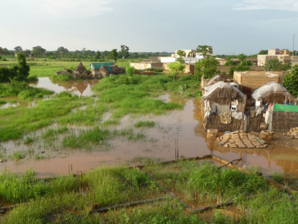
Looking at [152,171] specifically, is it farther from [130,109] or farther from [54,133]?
[130,109]

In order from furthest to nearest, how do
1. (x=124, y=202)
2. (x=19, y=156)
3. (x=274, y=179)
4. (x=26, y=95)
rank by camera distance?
1. (x=26, y=95)
2. (x=19, y=156)
3. (x=274, y=179)
4. (x=124, y=202)

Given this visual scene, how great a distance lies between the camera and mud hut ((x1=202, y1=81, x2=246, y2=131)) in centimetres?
988

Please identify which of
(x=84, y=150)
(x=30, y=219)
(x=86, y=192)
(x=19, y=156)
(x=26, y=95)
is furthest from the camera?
(x=26, y=95)

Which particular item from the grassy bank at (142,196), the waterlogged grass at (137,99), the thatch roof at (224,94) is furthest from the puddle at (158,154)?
the waterlogged grass at (137,99)

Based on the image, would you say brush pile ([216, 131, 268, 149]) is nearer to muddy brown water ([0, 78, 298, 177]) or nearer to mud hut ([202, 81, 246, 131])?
muddy brown water ([0, 78, 298, 177])

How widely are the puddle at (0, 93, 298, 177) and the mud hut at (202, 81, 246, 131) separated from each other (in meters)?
0.78

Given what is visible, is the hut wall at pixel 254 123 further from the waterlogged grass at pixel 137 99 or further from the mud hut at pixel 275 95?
the waterlogged grass at pixel 137 99

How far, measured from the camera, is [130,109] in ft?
45.7

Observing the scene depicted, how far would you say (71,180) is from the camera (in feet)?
19.0

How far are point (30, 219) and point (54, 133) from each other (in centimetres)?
596

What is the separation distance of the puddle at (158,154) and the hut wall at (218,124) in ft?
1.63

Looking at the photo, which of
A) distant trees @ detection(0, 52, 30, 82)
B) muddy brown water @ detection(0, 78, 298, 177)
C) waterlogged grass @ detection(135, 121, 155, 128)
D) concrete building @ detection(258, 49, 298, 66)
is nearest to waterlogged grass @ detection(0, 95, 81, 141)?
muddy brown water @ detection(0, 78, 298, 177)

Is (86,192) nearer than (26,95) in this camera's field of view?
Yes

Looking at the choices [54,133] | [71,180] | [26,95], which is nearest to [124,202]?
[71,180]
